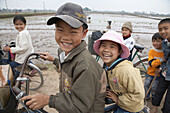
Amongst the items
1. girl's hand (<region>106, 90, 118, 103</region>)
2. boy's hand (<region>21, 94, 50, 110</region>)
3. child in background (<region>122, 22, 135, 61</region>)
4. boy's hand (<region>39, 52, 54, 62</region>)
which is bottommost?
girl's hand (<region>106, 90, 118, 103</region>)

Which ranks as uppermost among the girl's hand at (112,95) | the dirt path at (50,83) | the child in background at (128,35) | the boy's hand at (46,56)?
the child in background at (128,35)

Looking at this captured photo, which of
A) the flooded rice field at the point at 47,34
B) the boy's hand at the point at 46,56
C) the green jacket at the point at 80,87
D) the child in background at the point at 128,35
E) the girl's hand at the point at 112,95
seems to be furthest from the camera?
the flooded rice field at the point at 47,34

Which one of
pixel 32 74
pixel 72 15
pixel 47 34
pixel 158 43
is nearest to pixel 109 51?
pixel 72 15

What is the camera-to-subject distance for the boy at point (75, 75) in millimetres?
1010

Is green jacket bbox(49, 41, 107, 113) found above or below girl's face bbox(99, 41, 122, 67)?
below

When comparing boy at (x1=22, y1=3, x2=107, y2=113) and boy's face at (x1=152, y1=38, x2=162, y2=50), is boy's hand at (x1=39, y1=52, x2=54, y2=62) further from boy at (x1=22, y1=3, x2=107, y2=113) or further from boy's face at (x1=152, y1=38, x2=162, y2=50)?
boy's face at (x1=152, y1=38, x2=162, y2=50)

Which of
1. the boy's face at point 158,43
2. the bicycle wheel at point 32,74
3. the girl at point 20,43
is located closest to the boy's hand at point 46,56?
the girl at point 20,43

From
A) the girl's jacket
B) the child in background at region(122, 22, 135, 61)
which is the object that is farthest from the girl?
the child in background at region(122, 22, 135, 61)

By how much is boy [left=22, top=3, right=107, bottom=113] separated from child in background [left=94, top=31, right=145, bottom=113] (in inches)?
12.6

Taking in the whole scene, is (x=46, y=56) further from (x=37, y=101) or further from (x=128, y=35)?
(x=128, y=35)

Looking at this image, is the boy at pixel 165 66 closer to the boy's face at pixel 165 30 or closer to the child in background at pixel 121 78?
the boy's face at pixel 165 30

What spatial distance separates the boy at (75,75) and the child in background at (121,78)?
320mm

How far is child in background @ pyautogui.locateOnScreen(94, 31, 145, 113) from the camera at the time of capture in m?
1.41

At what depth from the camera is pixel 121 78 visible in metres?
1.45
